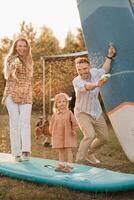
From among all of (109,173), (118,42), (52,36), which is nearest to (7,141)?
(118,42)

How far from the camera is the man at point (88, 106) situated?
519cm

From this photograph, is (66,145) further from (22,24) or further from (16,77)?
(22,24)

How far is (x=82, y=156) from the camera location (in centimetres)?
527

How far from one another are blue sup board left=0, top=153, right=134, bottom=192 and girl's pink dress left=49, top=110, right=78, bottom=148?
0.28 meters

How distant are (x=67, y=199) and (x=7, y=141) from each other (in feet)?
14.8

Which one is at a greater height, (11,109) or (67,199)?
(11,109)

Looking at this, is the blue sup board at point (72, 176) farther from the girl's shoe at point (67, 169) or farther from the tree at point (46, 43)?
the tree at point (46, 43)

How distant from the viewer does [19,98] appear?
500 cm

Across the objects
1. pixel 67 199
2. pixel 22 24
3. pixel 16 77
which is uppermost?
pixel 22 24

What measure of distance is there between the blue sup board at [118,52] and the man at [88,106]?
14cm

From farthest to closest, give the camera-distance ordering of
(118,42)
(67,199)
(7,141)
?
1. (7,141)
2. (118,42)
3. (67,199)

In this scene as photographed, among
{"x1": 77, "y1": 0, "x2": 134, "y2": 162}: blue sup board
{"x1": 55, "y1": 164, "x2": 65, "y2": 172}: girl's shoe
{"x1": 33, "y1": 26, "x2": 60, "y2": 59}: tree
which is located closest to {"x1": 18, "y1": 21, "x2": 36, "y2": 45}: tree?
{"x1": 33, "y1": 26, "x2": 60, "y2": 59}: tree

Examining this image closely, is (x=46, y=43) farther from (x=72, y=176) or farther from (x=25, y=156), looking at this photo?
(x=72, y=176)

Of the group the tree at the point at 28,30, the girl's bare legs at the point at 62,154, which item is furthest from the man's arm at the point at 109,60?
the tree at the point at 28,30
